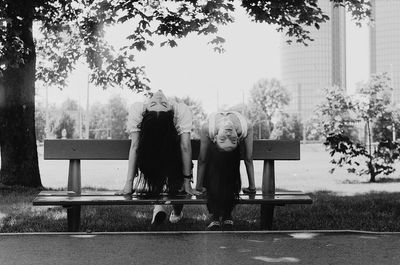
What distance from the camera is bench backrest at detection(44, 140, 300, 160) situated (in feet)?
19.5

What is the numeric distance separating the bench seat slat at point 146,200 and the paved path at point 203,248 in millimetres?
334

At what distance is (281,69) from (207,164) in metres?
Result: 132

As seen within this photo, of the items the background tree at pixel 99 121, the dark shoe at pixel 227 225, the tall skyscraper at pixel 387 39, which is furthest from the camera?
the tall skyscraper at pixel 387 39

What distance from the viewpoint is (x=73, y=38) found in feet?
50.6

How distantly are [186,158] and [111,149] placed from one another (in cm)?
90

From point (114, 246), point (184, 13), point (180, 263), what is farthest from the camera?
point (184, 13)

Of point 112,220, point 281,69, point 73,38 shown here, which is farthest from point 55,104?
point 112,220

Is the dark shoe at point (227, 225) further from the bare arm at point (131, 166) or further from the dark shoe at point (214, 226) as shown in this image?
the bare arm at point (131, 166)

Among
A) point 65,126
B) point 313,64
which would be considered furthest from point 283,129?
point 65,126

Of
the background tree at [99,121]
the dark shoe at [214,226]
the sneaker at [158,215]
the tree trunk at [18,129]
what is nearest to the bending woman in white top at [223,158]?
the dark shoe at [214,226]

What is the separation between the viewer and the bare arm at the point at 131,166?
5.63 m

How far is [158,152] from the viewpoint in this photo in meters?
5.65

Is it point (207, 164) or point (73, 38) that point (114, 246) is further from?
point (73, 38)

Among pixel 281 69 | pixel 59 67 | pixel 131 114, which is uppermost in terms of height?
pixel 281 69
